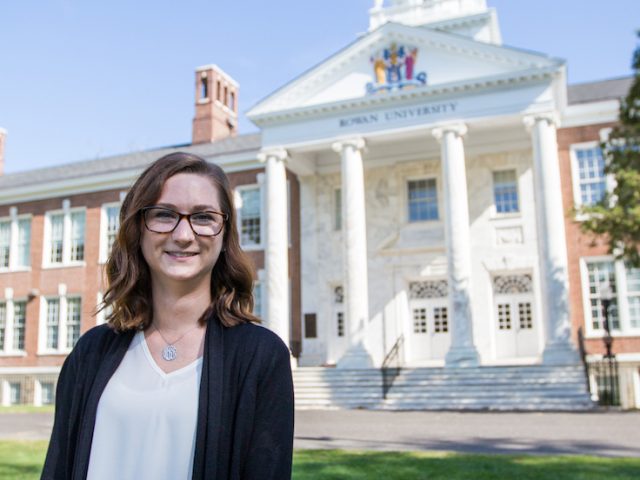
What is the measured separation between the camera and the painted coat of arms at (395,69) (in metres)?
24.1

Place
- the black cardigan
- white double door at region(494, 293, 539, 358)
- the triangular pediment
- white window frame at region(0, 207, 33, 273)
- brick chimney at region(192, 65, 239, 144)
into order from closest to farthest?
1. the black cardigan
2. the triangular pediment
3. white double door at region(494, 293, 539, 358)
4. white window frame at region(0, 207, 33, 273)
5. brick chimney at region(192, 65, 239, 144)

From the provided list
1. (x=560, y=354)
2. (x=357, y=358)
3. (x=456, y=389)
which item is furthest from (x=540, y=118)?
(x=357, y=358)

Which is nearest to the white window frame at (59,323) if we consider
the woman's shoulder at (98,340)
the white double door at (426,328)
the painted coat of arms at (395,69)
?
the white double door at (426,328)

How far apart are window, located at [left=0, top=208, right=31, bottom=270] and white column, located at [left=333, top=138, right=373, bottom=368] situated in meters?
17.1

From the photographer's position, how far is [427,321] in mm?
26750

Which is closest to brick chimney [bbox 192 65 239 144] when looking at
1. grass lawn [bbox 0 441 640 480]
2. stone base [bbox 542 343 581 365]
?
stone base [bbox 542 343 581 365]

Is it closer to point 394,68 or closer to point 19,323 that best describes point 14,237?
point 19,323

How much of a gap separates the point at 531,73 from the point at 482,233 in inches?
248

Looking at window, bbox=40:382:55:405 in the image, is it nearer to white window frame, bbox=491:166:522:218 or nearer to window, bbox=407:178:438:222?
window, bbox=407:178:438:222

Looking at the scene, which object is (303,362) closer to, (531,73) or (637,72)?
(531,73)

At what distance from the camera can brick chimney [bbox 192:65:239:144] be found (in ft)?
119

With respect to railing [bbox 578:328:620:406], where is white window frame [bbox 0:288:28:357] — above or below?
above

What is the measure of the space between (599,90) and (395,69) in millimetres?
8862

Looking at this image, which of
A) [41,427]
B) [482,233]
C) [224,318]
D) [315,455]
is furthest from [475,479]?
[482,233]
